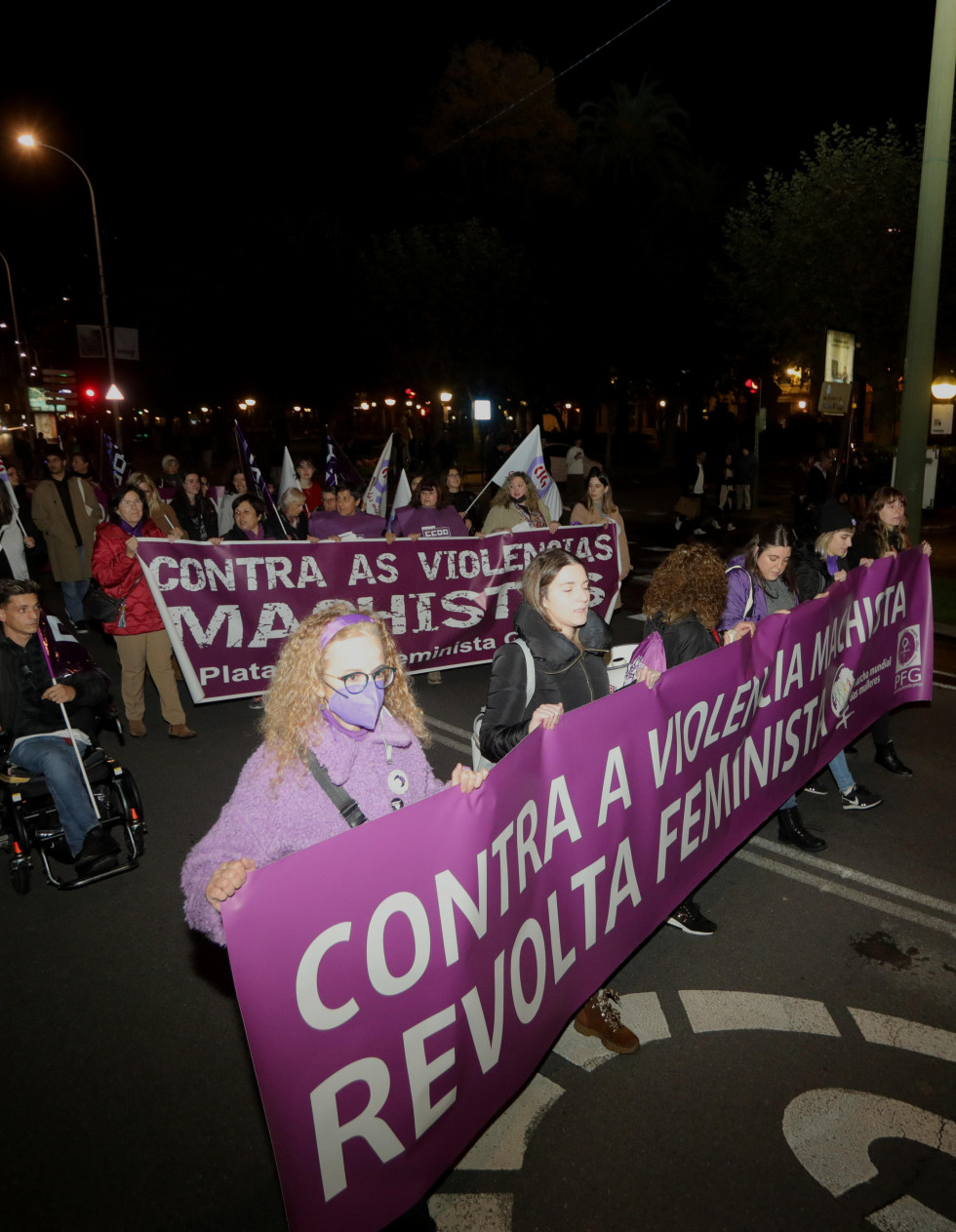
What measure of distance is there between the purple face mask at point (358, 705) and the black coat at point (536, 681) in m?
0.90

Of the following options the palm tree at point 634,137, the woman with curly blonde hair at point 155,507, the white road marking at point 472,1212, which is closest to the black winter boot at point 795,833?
the white road marking at point 472,1212

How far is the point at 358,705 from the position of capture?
2633 millimetres

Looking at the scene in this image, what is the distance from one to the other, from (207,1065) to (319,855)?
6.19ft

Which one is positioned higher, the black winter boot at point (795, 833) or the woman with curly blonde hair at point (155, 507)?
the woman with curly blonde hair at point (155, 507)

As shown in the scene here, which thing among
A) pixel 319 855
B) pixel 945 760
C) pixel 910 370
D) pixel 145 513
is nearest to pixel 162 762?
pixel 145 513

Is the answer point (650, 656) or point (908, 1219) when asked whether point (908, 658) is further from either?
point (908, 1219)

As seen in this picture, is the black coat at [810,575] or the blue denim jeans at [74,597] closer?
the black coat at [810,575]

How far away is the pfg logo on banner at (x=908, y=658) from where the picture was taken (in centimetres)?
624

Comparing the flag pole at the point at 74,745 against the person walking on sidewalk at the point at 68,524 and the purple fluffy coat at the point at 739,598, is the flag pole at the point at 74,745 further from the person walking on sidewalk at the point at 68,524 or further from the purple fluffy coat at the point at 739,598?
the person walking on sidewalk at the point at 68,524

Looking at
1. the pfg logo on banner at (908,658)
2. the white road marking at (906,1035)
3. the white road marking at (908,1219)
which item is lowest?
the white road marking at (906,1035)

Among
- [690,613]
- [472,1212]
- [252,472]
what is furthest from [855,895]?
[252,472]

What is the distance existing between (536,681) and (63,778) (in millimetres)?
2692

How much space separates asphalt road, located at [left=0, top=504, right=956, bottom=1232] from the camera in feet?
9.35

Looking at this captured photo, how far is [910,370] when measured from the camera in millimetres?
9617
